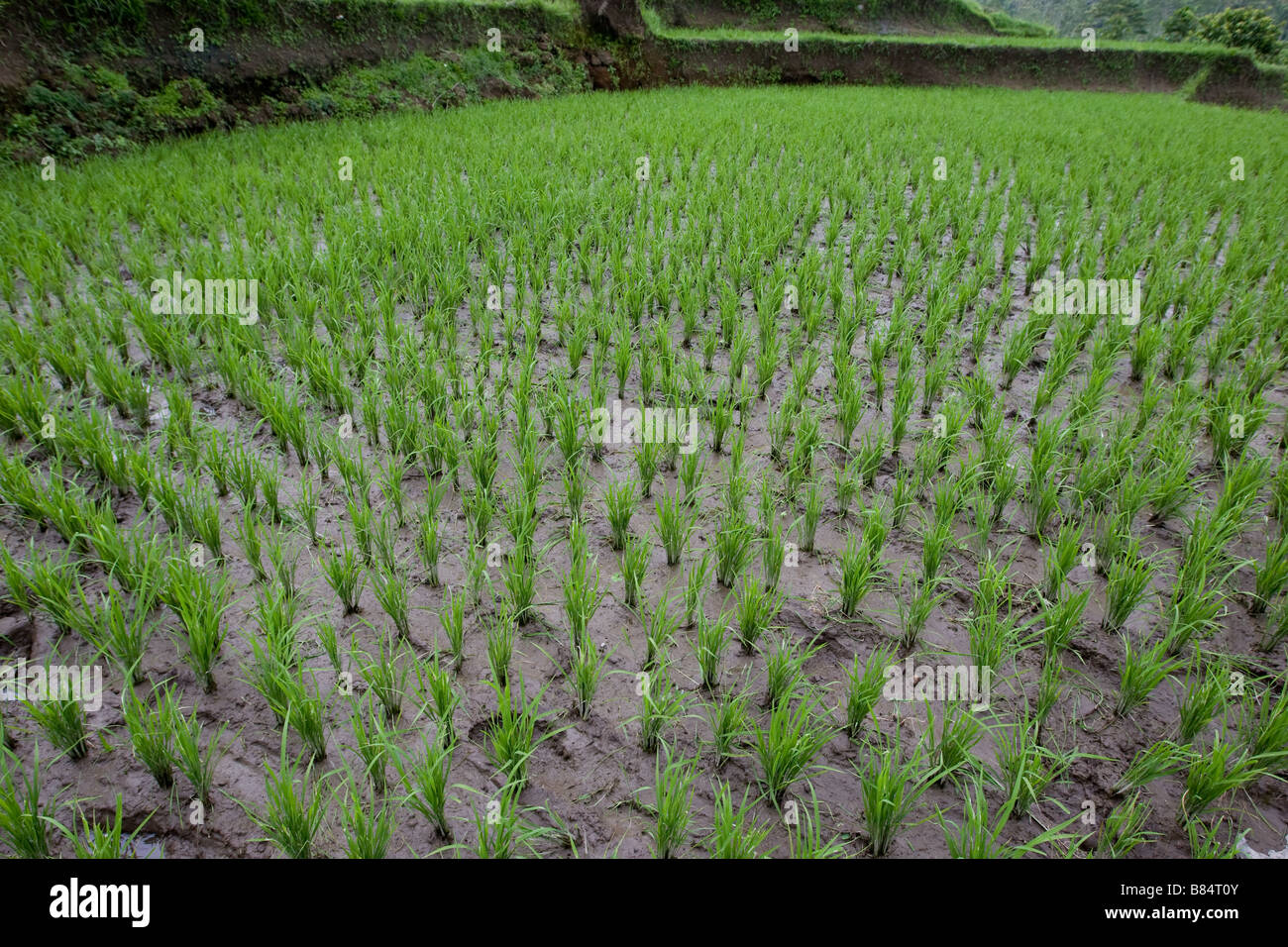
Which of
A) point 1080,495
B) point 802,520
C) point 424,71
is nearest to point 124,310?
point 802,520

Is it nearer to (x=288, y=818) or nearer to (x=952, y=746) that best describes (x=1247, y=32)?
(x=952, y=746)

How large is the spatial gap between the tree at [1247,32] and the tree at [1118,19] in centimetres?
594

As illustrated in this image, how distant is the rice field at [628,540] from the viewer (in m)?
1.51

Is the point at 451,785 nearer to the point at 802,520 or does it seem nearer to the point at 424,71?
the point at 802,520

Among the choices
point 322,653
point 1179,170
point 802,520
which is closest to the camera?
point 322,653

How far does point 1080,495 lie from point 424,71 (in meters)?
10.9

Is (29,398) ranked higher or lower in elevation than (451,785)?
higher

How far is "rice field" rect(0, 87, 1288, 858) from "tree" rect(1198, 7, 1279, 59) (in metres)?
23.4

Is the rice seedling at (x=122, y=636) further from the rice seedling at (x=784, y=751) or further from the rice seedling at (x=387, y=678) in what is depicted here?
the rice seedling at (x=784, y=751)

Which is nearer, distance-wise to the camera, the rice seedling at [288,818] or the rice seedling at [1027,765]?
the rice seedling at [288,818]

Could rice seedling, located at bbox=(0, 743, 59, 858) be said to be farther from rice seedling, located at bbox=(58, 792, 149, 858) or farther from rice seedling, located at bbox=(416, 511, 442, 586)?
rice seedling, located at bbox=(416, 511, 442, 586)

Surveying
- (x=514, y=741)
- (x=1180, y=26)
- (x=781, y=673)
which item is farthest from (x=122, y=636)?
(x=1180, y=26)

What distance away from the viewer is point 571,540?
205 centimetres

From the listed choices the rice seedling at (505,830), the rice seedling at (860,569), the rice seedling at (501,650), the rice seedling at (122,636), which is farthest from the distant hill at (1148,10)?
the rice seedling at (122,636)
